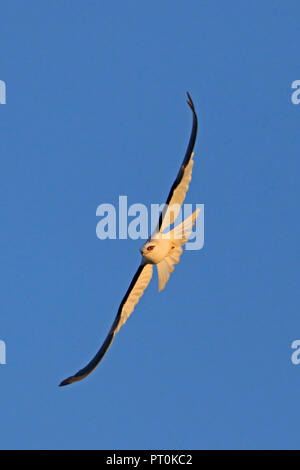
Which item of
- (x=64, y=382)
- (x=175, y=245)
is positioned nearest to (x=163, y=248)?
(x=175, y=245)

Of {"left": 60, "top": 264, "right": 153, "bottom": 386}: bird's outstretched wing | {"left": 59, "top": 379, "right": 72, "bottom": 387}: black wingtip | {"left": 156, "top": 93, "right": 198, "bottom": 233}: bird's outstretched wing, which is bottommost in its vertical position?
{"left": 59, "top": 379, "right": 72, "bottom": 387}: black wingtip

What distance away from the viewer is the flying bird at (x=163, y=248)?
723 inches

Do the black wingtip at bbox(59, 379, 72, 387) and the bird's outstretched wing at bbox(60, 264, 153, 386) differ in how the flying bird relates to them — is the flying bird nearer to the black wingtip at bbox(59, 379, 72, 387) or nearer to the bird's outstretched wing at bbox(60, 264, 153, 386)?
the bird's outstretched wing at bbox(60, 264, 153, 386)

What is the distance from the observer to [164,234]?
62.8ft

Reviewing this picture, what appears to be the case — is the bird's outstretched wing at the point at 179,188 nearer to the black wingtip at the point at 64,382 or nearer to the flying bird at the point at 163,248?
the flying bird at the point at 163,248

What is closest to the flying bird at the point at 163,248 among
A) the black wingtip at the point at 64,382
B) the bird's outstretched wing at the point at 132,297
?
the bird's outstretched wing at the point at 132,297

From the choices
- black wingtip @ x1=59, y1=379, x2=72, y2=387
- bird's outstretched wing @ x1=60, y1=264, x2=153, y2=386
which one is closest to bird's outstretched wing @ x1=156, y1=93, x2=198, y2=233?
→ bird's outstretched wing @ x1=60, y1=264, x2=153, y2=386

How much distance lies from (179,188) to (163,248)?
51.1 inches

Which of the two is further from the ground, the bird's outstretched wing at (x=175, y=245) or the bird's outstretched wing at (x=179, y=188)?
the bird's outstretched wing at (x=179, y=188)

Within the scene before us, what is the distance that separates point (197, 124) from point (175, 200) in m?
1.61

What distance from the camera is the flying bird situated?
18.4 meters
